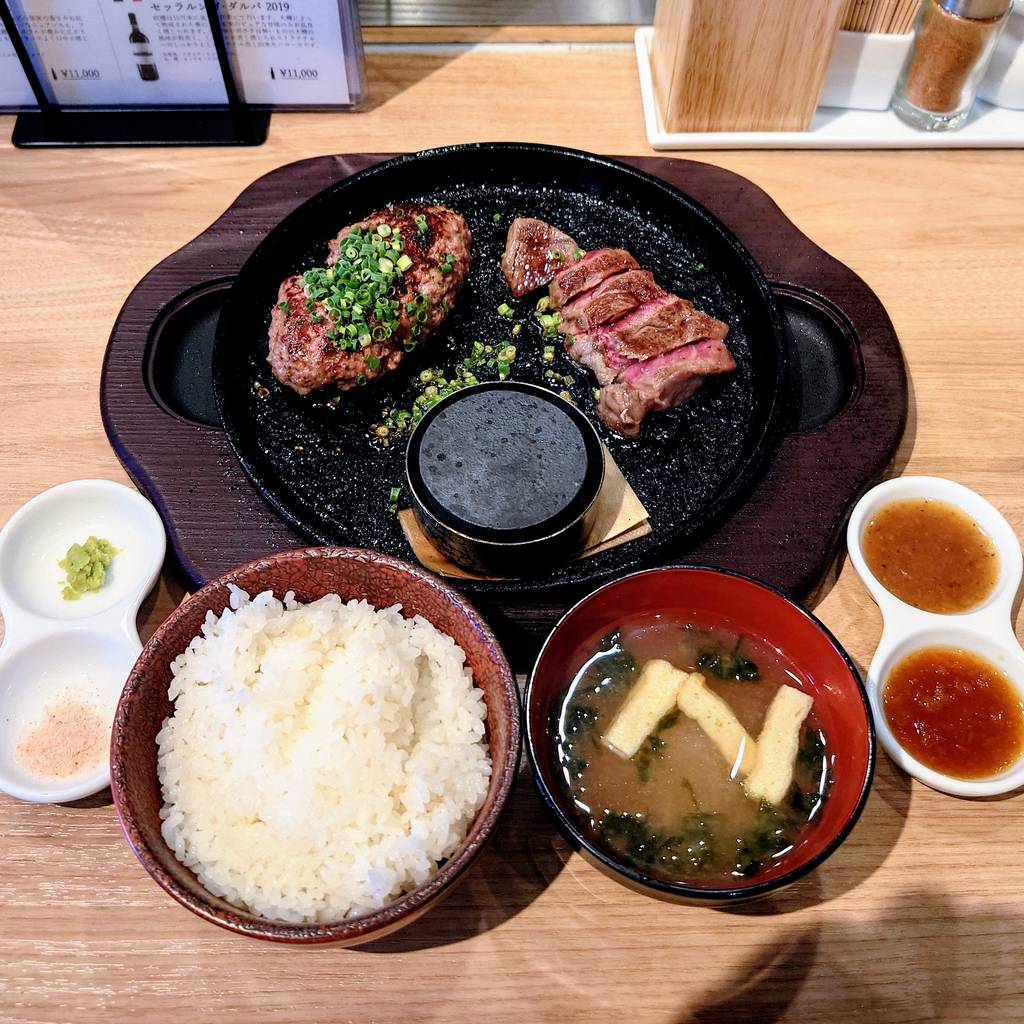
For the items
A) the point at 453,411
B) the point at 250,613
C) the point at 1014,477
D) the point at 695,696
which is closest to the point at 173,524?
the point at 250,613

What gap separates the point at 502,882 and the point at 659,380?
146cm

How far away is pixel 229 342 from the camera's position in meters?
2.71

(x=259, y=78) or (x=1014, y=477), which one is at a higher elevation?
(x=259, y=78)

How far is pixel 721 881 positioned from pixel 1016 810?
88cm

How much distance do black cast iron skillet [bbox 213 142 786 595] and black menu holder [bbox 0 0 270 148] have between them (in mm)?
783

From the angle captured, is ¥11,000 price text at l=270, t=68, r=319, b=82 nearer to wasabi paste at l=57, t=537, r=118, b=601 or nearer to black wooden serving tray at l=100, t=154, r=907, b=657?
black wooden serving tray at l=100, t=154, r=907, b=657

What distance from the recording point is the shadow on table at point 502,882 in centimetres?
203

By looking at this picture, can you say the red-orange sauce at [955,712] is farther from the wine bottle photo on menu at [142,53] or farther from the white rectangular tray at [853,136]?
the wine bottle photo on menu at [142,53]

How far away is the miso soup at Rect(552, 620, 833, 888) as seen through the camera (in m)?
1.91

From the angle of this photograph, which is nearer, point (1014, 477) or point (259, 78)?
point (1014, 477)

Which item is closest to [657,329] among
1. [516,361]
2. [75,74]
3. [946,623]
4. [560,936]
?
[516,361]

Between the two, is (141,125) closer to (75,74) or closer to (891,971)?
(75,74)

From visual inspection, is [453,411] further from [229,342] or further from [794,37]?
[794,37]

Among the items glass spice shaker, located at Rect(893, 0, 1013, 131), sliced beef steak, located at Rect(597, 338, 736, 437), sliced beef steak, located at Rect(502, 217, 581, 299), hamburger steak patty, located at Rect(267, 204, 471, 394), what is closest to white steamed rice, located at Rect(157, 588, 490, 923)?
hamburger steak patty, located at Rect(267, 204, 471, 394)
